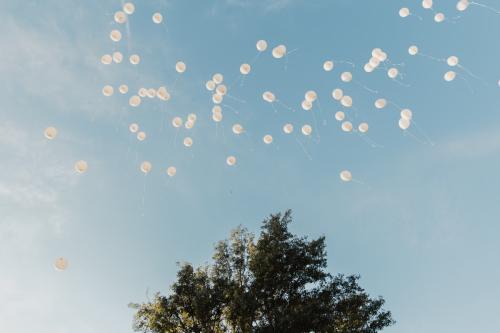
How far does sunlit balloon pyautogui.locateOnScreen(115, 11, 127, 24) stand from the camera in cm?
1170

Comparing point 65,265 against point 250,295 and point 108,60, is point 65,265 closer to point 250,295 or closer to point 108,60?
point 108,60

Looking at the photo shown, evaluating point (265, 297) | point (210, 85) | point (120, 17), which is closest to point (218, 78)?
point (210, 85)

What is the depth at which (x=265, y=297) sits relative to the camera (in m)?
16.2

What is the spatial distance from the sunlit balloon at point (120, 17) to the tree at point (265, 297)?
9414 mm

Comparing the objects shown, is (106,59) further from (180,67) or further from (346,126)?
(346,126)

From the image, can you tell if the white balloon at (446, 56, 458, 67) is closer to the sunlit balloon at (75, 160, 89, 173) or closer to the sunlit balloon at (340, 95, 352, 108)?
the sunlit balloon at (340, 95, 352, 108)

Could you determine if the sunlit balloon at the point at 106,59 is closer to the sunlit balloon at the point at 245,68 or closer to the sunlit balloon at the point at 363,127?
the sunlit balloon at the point at 245,68

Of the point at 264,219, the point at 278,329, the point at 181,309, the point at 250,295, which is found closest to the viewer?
the point at 278,329

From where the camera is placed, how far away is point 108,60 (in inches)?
477

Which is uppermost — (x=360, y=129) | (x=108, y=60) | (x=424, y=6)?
(x=424, y=6)

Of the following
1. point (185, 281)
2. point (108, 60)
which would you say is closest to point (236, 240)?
point (185, 281)

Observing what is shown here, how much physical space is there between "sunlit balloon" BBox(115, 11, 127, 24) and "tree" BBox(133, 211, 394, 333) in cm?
941

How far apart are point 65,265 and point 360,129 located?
8.53m

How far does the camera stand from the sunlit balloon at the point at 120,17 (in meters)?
11.7
